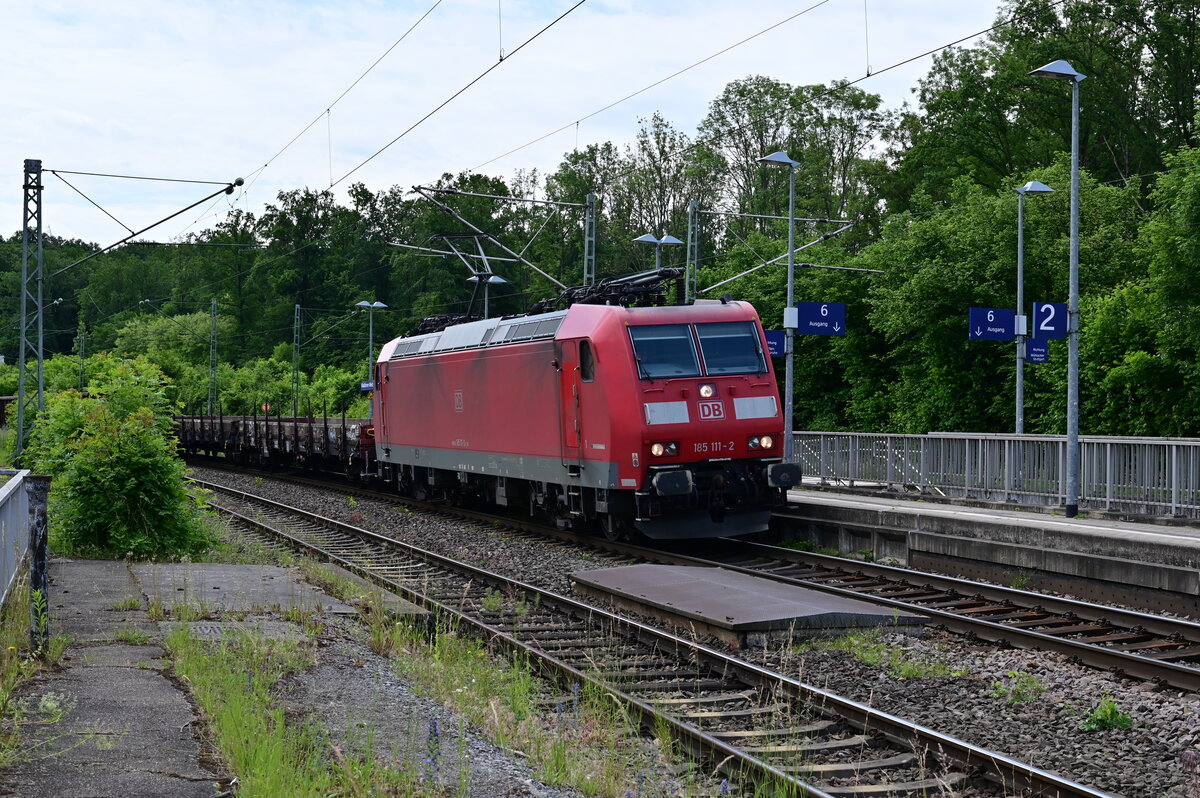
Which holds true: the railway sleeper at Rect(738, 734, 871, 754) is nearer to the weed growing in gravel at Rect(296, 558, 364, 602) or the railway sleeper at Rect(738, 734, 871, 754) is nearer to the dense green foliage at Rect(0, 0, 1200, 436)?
the weed growing in gravel at Rect(296, 558, 364, 602)

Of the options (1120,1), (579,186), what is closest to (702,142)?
(579,186)

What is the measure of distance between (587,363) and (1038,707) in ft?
30.9

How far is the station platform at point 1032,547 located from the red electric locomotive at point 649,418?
3.97 feet

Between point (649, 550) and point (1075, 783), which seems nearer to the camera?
point (1075, 783)

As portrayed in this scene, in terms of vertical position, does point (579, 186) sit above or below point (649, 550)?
above

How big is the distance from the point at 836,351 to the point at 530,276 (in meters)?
36.6

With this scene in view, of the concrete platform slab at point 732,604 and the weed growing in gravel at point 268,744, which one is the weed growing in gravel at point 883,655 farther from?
the weed growing in gravel at point 268,744

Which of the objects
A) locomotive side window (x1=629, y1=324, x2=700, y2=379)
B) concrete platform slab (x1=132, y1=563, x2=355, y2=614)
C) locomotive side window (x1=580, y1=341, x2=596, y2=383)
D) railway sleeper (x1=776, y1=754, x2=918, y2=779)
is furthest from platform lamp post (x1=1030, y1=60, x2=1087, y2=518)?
railway sleeper (x1=776, y1=754, x2=918, y2=779)

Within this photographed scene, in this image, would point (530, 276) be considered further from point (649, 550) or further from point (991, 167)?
point (649, 550)

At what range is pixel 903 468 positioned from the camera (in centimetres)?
2509

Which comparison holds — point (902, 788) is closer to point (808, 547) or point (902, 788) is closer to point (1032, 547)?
point (1032, 547)

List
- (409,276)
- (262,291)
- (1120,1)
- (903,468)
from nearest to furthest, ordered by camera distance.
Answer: (903,468) → (1120,1) → (409,276) → (262,291)

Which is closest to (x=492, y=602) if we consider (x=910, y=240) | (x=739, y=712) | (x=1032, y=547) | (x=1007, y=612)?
(x=739, y=712)

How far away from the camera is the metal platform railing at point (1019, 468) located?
19.2 meters
